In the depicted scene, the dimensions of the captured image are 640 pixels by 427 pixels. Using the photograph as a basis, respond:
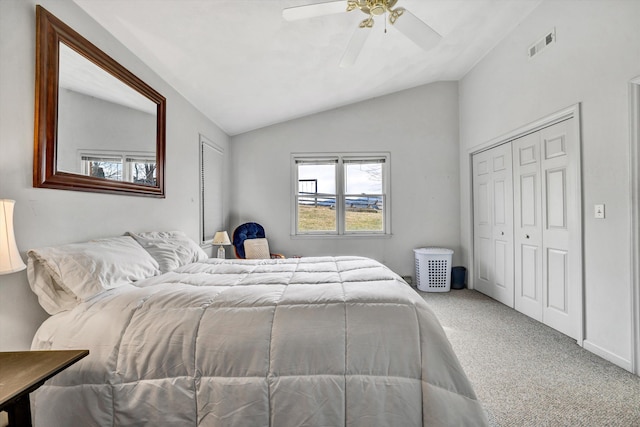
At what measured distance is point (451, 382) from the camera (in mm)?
1356

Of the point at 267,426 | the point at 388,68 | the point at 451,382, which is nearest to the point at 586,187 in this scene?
the point at 451,382

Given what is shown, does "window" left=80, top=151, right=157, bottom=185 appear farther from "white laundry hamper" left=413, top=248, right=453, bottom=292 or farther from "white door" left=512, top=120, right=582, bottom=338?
"white door" left=512, top=120, right=582, bottom=338

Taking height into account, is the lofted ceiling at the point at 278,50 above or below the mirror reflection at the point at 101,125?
above

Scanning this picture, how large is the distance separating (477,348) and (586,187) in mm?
1641

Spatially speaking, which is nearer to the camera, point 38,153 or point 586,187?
point 38,153

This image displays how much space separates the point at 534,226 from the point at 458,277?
1.45 metres

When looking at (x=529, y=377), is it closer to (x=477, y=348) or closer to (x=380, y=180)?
(x=477, y=348)

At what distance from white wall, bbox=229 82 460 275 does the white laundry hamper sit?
1.28 ft

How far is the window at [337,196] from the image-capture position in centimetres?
493

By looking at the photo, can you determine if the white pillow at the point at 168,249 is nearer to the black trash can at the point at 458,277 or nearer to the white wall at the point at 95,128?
the white wall at the point at 95,128

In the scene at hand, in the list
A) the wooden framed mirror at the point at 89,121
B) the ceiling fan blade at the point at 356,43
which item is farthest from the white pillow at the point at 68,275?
the ceiling fan blade at the point at 356,43

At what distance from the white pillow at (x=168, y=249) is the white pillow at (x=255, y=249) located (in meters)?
1.63

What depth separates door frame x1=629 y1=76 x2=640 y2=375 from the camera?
2.14 m

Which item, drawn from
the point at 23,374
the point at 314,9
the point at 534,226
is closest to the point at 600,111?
the point at 534,226
